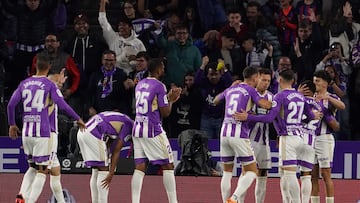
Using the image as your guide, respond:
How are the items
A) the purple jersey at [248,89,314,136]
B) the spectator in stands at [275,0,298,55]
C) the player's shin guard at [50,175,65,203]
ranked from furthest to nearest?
the spectator in stands at [275,0,298,55] < the purple jersey at [248,89,314,136] < the player's shin guard at [50,175,65,203]

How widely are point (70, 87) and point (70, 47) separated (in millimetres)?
888

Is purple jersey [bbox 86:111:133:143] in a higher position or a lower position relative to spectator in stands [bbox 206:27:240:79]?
lower

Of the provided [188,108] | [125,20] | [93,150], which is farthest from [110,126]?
[125,20]

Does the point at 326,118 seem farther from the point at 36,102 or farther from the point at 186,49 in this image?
the point at 186,49

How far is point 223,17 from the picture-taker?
23.1 m

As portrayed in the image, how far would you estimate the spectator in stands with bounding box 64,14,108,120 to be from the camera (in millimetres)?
22109

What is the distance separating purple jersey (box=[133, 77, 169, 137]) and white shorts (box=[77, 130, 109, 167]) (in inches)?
22.5

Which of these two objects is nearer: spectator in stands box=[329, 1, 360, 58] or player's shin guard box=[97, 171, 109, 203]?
player's shin guard box=[97, 171, 109, 203]

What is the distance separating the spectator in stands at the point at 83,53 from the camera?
72.5ft

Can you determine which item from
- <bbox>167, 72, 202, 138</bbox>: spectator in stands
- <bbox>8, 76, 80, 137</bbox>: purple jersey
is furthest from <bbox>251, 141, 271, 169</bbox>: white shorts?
<bbox>167, 72, 202, 138</bbox>: spectator in stands

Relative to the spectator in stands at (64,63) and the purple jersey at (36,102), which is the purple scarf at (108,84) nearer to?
the spectator in stands at (64,63)

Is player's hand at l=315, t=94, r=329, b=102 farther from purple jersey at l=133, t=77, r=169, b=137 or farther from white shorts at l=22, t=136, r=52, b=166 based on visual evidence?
white shorts at l=22, t=136, r=52, b=166

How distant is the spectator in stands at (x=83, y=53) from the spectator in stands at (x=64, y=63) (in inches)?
9.0

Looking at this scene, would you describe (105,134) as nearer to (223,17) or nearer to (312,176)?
(312,176)
